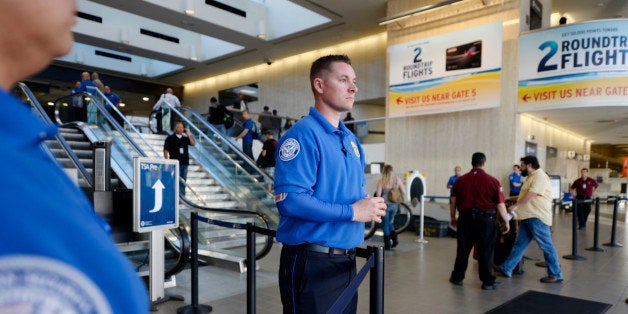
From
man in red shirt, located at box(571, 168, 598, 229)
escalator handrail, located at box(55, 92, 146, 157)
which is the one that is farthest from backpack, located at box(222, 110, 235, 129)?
man in red shirt, located at box(571, 168, 598, 229)

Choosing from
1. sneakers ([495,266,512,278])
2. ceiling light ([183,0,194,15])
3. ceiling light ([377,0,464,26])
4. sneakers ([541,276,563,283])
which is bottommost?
sneakers ([495,266,512,278])

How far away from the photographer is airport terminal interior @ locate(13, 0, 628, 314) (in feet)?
16.9

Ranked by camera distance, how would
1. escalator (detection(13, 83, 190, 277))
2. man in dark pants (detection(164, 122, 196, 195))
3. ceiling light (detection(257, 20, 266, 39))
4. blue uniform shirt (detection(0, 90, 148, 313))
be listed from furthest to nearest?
1. ceiling light (detection(257, 20, 266, 39))
2. man in dark pants (detection(164, 122, 196, 195))
3. escalator (detection(13, 83, 190, 277))
4. blue uniform shirt (detection(0, 90, 148, 313))

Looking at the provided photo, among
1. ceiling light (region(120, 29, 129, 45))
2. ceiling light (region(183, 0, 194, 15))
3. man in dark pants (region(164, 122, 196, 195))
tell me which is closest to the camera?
man in dark pants (region(164, 122, 196, 195))

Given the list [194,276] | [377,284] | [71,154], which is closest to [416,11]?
[71,154]

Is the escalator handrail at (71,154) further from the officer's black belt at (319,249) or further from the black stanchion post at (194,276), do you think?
the officer's black belt at (319,249)

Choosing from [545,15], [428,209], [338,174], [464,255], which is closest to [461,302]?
[464,255]

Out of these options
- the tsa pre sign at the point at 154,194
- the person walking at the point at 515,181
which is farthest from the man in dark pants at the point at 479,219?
the person walking at the point at 515,181

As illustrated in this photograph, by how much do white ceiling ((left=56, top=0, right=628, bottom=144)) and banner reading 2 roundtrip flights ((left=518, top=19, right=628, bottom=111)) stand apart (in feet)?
2.24

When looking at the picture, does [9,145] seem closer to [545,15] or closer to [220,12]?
[545,15]

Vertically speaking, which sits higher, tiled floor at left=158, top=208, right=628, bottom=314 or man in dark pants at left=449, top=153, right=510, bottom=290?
man in dark pants at left=449, top=153, right=510, bottom=290

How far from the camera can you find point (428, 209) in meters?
11.7

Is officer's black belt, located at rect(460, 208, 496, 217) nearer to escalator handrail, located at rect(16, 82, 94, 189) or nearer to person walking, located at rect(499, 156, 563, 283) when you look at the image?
person walking, located at rect(499, 156, 563, 283)

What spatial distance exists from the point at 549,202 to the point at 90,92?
11.3 metres
